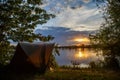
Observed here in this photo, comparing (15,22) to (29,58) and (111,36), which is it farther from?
(111,36)

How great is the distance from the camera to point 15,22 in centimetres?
2470

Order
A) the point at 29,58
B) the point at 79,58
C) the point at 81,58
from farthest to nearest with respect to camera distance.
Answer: the point at 79,58 → the point at 81,58 → the point at 29,58

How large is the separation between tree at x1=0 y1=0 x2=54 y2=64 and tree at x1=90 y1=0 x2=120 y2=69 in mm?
6657

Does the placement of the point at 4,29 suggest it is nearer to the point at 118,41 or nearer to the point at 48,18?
the point at 48,18

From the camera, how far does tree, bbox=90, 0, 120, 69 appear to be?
27569 mm

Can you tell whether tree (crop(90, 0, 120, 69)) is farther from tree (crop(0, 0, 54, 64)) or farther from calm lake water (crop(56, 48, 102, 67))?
Answer: tree (crop(0, 0, 54, 64))

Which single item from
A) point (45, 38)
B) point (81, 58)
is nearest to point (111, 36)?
point (45, 38)

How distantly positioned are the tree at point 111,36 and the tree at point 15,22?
666 centimetres

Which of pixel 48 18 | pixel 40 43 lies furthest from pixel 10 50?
pixel 48 18

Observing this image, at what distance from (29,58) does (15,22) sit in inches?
118

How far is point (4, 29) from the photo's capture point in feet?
81.1

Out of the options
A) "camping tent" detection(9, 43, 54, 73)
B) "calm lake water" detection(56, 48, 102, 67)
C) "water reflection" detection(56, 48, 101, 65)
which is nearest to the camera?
"camping tent" detection(9, 43, 54, 73)

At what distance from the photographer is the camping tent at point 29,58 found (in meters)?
23.9

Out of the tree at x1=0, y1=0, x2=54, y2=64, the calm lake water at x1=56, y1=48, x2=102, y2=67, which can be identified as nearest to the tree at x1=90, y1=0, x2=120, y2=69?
the calm lake water at x1=56, y1=48, x2=102, y2=67
